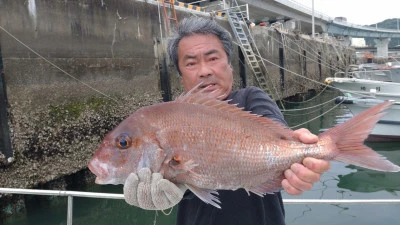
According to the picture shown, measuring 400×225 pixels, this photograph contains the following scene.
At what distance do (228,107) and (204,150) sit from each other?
0.29 m

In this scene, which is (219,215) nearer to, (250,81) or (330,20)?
(250,81)

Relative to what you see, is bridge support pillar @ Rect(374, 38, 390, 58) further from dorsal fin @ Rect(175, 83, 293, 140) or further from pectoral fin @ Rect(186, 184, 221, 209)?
pectoral fin @ Rect(186, 184, 221, 209)

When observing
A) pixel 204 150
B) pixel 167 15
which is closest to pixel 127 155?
pixel 204 150

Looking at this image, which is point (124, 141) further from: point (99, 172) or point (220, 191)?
point (220, 191)

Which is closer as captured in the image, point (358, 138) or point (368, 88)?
point (358, 138)

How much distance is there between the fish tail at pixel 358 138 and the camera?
1552mm

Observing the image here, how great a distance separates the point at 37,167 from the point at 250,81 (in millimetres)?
11511

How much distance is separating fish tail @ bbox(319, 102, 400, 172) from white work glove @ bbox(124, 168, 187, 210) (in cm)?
82

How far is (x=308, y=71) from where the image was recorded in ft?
82.2

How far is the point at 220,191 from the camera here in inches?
81.6

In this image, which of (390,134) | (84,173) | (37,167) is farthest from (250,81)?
(37,167)

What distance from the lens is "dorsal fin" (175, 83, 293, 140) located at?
1871mm

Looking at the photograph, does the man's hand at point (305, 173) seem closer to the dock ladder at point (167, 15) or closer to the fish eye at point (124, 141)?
the fish eye at point (124, 141)

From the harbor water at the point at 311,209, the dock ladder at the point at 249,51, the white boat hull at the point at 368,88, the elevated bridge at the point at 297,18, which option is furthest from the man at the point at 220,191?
the elevated bridge at the point at 297,18
